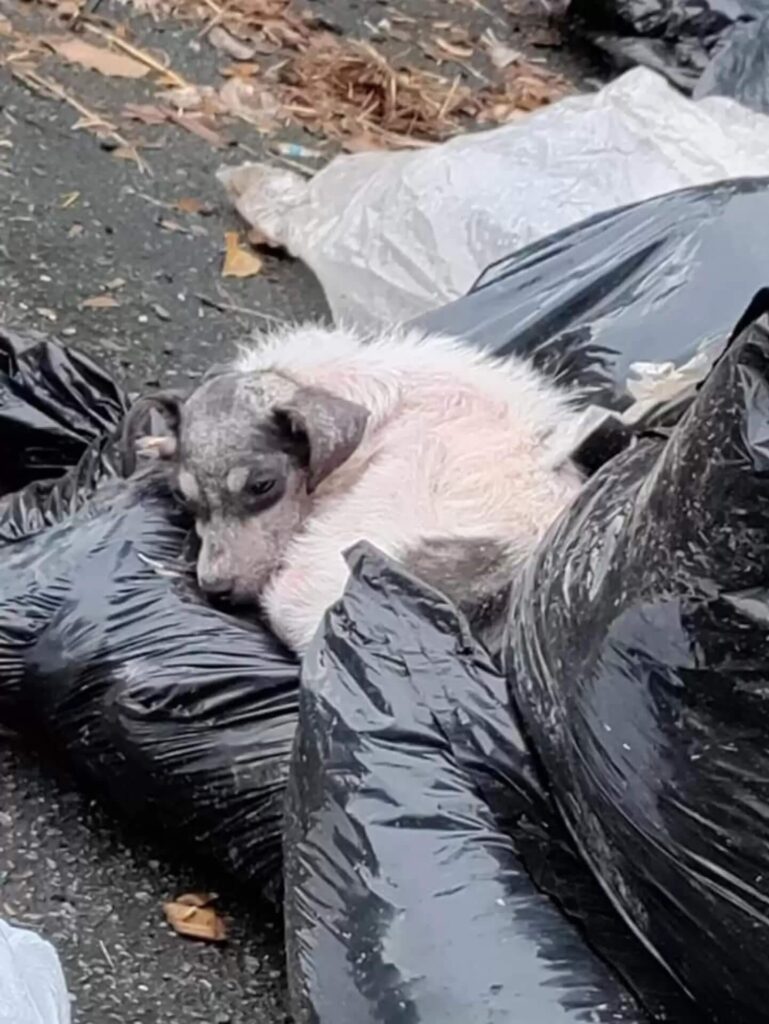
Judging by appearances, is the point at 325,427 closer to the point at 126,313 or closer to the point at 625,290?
the point at 625,290

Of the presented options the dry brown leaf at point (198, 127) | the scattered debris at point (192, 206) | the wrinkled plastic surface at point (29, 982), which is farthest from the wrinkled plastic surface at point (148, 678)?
the dry brown leaf at point (198, 127)

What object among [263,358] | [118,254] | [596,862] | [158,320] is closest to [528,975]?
[596,862]

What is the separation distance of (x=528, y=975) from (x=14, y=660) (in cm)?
117

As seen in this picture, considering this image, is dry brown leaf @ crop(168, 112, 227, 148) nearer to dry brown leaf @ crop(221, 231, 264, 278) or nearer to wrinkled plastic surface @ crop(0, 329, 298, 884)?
dry brown leaf @ crop(221, 231, 264, 278)

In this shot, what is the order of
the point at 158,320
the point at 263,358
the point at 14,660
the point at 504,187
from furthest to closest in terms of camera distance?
the point at 158,320, the point at 504,187, the point at 263,358, the point at 14,660

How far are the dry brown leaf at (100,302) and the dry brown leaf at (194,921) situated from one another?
1774 millimetres

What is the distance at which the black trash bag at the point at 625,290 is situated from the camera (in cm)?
305

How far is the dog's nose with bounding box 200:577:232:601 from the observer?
2844mm

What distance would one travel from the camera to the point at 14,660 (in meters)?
2.88

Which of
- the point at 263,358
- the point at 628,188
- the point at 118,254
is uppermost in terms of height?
the point at 628,188

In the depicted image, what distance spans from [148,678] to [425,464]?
50cm

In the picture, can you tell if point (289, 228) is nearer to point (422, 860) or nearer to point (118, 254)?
point (118, 254)

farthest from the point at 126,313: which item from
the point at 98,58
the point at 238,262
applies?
the point at 98,58

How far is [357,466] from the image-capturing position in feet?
9.67
